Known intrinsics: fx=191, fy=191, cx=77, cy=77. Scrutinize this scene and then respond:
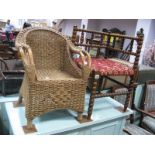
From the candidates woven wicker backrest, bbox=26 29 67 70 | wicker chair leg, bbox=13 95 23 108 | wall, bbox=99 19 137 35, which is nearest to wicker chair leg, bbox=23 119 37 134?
wicker chair leg, bbox=13 95 23 108

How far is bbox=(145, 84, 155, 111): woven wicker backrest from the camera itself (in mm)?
2583

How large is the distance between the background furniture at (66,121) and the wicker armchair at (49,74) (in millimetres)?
75

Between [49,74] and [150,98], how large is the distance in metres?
1.73

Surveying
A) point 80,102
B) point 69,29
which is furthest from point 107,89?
point 69,29

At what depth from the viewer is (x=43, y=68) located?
5.09ft

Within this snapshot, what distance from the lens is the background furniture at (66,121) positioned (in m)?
1.27

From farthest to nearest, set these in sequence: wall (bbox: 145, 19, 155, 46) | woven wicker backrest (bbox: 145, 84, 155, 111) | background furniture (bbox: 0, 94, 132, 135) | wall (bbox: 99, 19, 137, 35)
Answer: wall (bbox: 99, 19, 137, 35) < wall (bbox: 145, 19, 155, 46) < woven wicker backrest (bbox: 145, 84, 155, 111) < background furniture (bbox: 0, 94, 132, 135)

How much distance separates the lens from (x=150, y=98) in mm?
2625

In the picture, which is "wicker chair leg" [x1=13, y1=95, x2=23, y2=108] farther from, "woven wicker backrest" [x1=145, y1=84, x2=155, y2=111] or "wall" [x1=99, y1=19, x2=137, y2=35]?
"wall" [x1=99, y1=19, x2=137, y2=35]

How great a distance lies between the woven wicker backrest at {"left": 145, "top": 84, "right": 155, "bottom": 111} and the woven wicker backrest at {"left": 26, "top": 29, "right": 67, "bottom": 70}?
4.88ft

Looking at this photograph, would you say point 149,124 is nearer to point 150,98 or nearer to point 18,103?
point 150,98

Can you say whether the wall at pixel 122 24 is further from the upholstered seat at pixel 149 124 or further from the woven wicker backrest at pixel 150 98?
the upholstered seat at pixel 149 124

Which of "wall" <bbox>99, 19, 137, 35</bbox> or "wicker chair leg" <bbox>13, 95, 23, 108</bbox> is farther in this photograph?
"wall" <bbox>99, 19, 137, 35</bbox>
